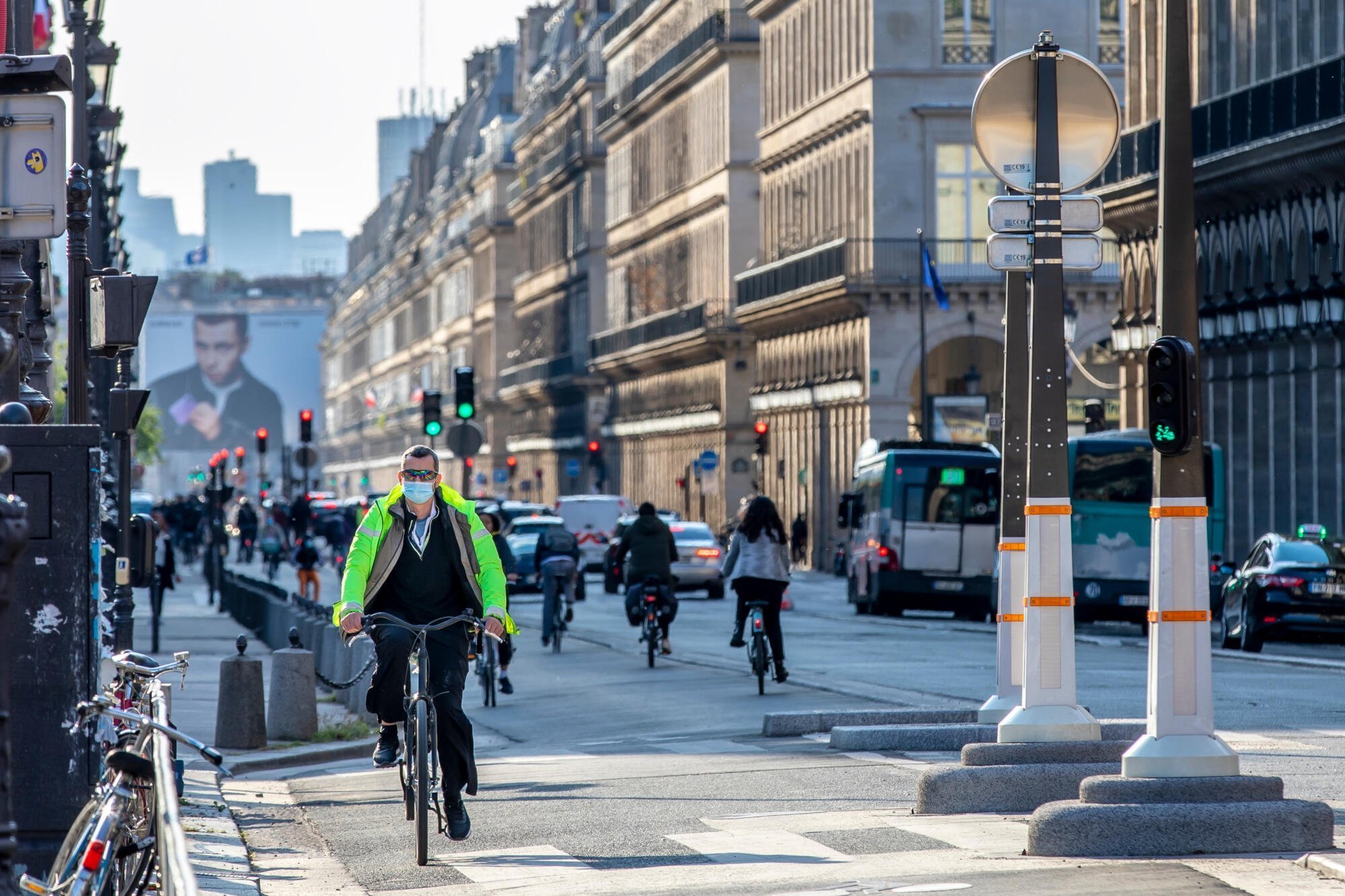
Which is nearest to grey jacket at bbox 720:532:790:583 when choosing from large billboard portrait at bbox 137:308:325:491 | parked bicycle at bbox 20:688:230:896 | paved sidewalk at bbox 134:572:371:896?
paved sidewalk at bbox 134:572:371:896

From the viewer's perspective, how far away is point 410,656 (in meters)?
12.0

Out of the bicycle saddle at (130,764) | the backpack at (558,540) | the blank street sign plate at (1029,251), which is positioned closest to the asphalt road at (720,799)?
the blank street sign plate at (1029,251)

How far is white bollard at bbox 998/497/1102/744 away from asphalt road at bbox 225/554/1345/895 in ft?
2.62

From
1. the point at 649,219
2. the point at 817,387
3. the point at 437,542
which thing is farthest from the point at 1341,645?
the point at 649,219

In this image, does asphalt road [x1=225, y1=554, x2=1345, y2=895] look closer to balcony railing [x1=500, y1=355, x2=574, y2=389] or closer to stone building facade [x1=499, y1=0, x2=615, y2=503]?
stone building facade [x1=499, y1=0, x2=615, y2=503]

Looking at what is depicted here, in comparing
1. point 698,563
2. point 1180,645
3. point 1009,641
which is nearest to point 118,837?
point 1180,645

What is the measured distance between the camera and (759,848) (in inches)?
450

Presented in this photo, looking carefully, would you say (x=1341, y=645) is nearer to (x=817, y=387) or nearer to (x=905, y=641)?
(x=905, y=641)

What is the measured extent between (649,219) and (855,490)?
49218mm

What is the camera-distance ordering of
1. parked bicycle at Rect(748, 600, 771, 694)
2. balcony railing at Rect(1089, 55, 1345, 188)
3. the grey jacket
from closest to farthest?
parked bicycle at Rect(748, 600, 771, 694)
the grey jacket
balcony railing at Rect(1089, 55, 1345, 188)

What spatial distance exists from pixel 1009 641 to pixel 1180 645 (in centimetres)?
416

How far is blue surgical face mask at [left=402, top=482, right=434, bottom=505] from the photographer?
39.0 ft

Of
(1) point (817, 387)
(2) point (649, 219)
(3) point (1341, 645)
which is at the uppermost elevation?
(2) point (649, 219)

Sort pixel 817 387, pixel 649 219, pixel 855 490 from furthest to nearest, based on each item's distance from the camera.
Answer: pixel 649 219 < pixel 817 387 < pixel 855 490
